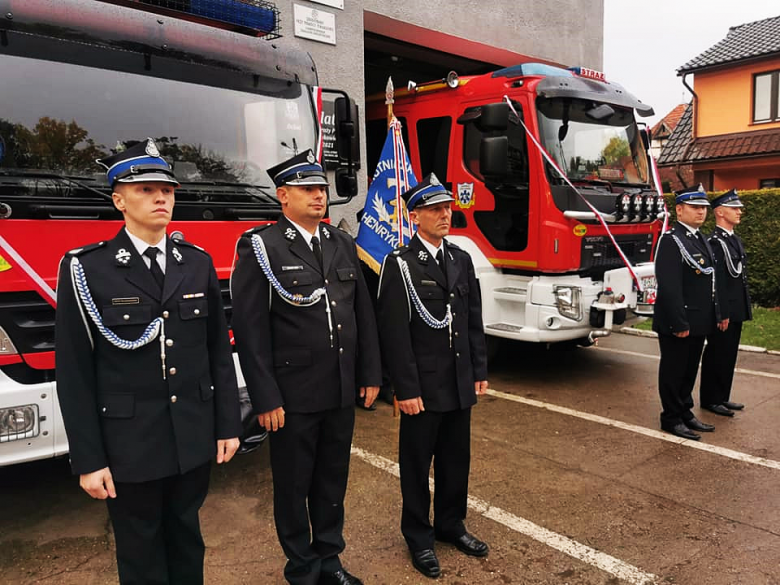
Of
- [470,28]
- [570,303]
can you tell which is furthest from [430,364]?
[470,28]

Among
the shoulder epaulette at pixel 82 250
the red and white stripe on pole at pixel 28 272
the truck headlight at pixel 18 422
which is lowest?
the truck headlight at pixel 18 422

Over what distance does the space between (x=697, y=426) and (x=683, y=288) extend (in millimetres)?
1082

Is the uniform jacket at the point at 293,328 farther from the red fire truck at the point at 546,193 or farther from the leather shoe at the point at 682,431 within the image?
the red fire truck at the point at 546,193

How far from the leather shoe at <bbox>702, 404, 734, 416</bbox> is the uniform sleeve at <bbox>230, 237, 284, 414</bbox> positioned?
Answer: 426 cm

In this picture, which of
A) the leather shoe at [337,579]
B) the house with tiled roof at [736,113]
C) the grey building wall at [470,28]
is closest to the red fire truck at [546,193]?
the grey building wall at [470,28]

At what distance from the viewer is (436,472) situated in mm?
3275

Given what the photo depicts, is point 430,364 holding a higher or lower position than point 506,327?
higher

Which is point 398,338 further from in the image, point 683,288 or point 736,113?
point 736,113

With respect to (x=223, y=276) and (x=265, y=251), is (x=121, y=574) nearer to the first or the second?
(x=265, y=251)

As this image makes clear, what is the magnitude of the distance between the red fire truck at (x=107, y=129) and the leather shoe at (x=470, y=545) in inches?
72.2

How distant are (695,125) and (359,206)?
50.3 ft

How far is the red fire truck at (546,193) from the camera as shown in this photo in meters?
5.96

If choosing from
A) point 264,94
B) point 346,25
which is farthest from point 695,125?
point 264,94

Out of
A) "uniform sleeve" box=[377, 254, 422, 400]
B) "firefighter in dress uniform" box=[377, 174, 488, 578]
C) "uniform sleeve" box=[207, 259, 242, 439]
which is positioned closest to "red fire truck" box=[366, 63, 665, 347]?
"firefighter in dress uniform" box=[377, 174, 488, 578]
